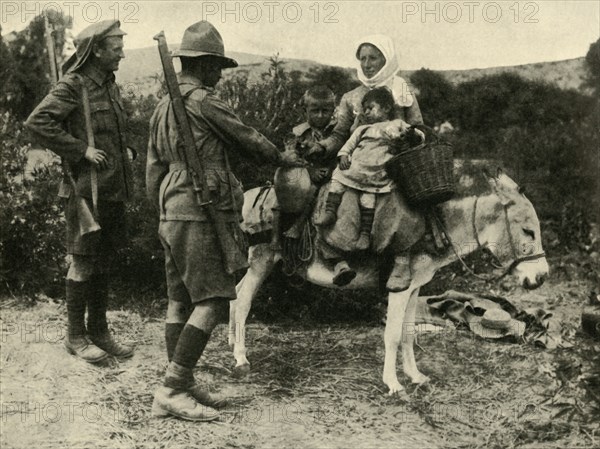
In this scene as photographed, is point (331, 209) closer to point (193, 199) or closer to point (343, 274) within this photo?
point (343, 274)

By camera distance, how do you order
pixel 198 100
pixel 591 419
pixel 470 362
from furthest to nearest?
pixel 470 362 < pixel 198 100 < pixel 591 419

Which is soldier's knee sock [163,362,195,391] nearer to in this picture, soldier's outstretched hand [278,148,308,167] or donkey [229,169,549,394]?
donkey [229,169,549,394]

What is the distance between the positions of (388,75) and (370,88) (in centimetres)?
20

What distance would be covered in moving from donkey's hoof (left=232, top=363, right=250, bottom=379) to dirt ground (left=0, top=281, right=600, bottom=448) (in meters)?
0.05

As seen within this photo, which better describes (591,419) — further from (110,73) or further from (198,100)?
(110,73)

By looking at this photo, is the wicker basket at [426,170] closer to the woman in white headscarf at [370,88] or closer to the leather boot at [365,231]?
the leather boot at [365,231]

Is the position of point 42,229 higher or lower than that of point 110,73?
lower

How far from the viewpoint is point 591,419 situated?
4590mm

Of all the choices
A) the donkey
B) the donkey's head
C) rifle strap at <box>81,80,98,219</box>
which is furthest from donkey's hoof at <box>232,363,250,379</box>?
the donkey's head

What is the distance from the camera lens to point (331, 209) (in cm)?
595

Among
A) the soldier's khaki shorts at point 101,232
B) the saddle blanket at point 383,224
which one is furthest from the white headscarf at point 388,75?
the soldier's khaki shorts at point 101,232

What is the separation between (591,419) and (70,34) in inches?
253

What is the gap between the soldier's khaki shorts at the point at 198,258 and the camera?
4984 millimetres

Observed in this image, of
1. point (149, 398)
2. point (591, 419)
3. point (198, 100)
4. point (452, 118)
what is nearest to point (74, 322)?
point (149, 398)
